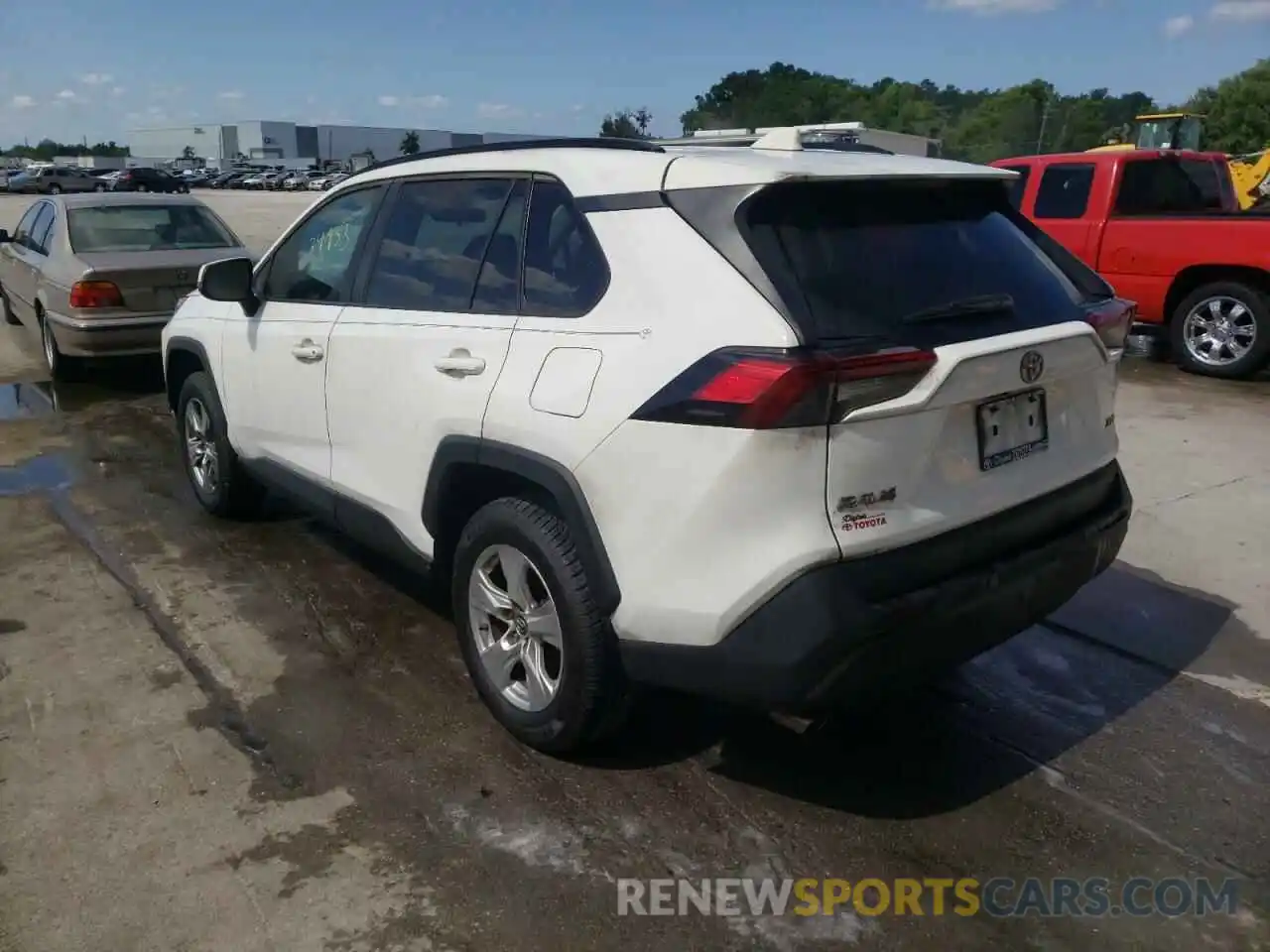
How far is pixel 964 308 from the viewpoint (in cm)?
284

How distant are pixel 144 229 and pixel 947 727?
8.04 metres

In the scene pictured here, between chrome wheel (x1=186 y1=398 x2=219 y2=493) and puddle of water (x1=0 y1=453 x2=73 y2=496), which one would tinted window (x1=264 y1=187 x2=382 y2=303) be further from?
puddle of water (x1=0 y1=453 x2=73 y2=496)

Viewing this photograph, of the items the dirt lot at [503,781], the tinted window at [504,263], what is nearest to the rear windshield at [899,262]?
the tinted window at [504,263]

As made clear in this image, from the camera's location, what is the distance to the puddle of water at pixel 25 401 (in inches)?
320

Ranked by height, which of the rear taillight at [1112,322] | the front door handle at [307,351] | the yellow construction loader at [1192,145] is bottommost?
the front door handle at [307,351]

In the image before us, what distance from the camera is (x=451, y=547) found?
11.9ft

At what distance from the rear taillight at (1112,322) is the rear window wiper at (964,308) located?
0.40 meters

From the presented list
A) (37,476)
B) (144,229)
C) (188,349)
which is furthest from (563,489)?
(144,229)

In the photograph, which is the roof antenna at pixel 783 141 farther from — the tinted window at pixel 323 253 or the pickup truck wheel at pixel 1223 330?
the pickup truck wheel at pixel 1223 330

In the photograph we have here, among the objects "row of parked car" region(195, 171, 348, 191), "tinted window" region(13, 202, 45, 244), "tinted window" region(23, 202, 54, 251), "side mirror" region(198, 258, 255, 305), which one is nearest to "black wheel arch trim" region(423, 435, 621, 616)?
"side mirror" region(198, 258, 255, 305)

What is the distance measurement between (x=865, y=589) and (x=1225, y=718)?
193 centimetres

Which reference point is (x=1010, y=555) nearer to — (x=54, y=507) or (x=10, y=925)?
(x=10, y=925)

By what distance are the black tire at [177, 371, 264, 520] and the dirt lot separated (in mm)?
465

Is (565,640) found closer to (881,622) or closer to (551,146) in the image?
(881,622)
